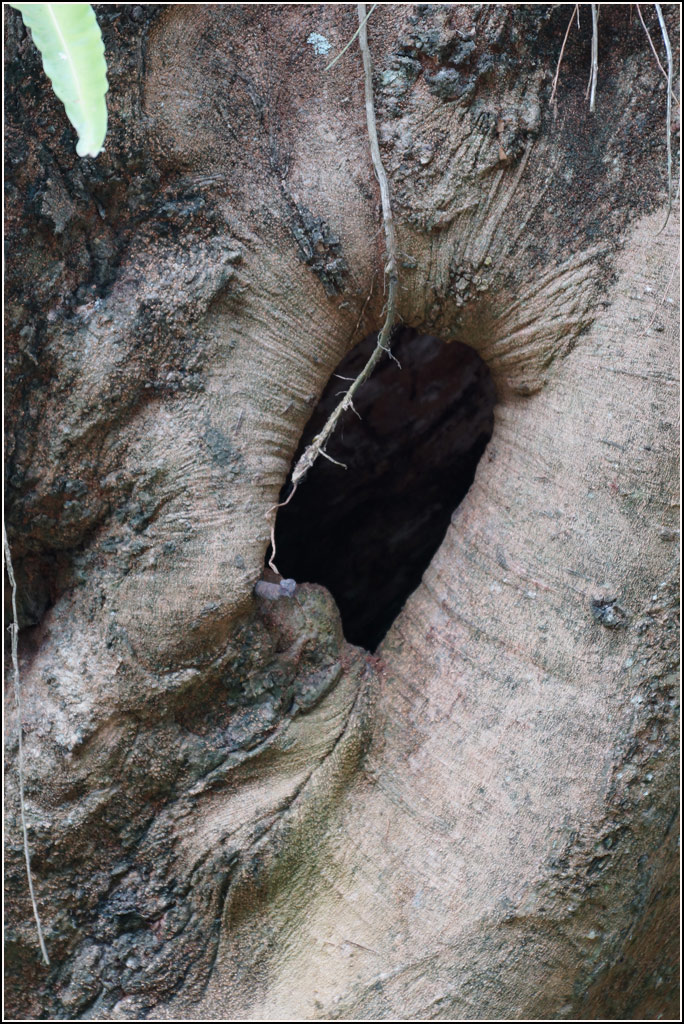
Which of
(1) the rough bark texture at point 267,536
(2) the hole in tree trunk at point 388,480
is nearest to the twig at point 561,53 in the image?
(1) the rough bark texture at point 267,536

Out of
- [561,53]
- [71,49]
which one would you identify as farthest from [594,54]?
[71,49]

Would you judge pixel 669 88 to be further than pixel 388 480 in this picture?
No

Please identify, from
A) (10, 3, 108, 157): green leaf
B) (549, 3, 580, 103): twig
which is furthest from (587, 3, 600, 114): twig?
(10, 3, 108, 157): green leaf

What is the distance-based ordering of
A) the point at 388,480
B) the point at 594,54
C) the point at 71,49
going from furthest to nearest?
1. the point at 388,480
2. the point at 594,54
3. the point at 71,49

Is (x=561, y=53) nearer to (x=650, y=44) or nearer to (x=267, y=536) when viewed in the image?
(x=650, y=44)

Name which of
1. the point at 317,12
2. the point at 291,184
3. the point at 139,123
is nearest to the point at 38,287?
the point at 139,123

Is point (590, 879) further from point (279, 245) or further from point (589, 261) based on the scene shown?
point (279, 245)

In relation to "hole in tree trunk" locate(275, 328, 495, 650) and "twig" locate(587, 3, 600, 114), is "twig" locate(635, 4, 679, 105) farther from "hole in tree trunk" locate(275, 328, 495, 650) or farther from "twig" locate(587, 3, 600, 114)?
"hole in tree trunk" locate(275, 328, 495, 650)
